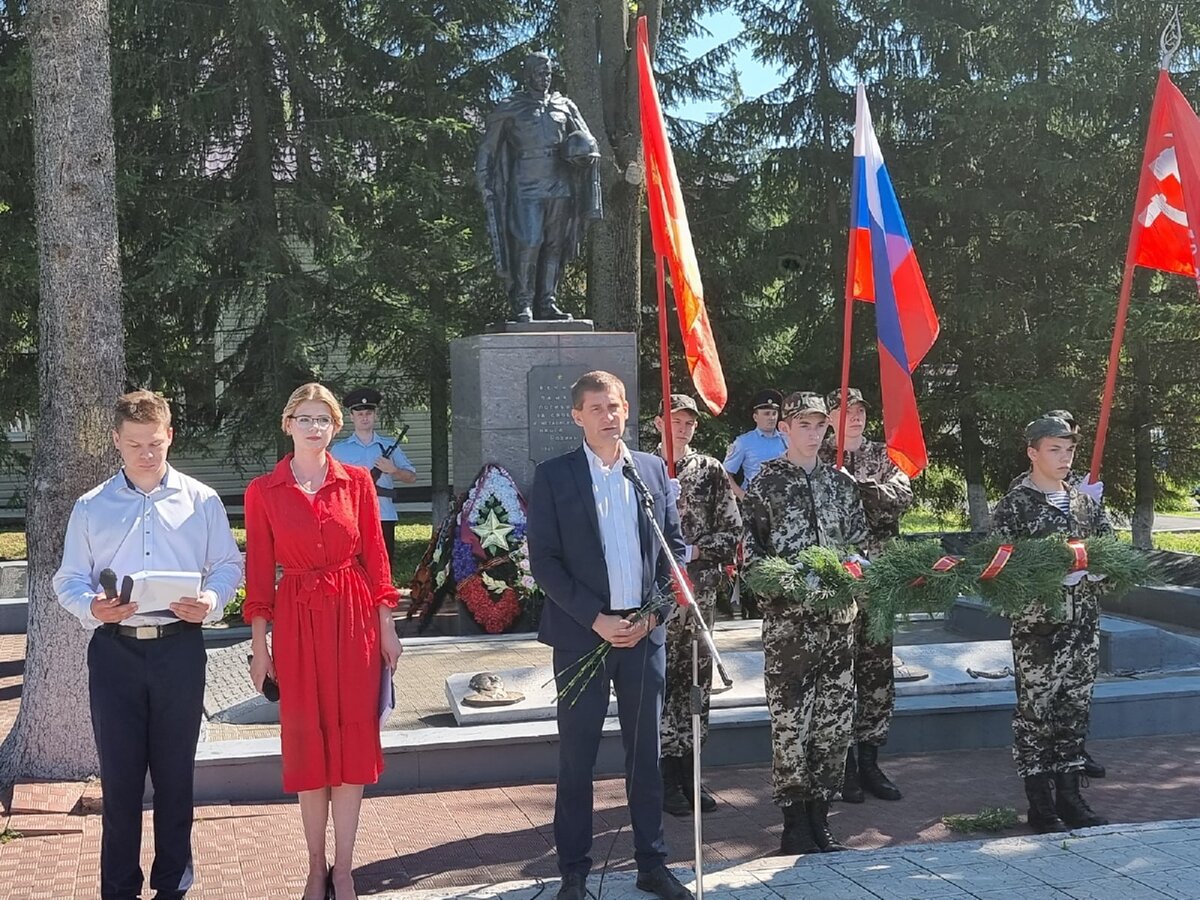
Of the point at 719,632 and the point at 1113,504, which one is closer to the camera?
the point at 719,632

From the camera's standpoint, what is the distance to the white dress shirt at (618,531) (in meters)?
4.64

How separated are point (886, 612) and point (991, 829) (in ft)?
4.57

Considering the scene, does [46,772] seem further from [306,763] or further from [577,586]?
[577,586]

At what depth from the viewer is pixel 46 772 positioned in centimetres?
649

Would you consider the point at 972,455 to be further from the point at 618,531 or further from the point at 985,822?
the point at 618,531

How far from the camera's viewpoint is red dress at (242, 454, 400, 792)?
176 inches

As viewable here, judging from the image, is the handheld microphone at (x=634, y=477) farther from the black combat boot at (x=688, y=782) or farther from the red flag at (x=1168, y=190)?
the red flag at (x=1168, y=190)

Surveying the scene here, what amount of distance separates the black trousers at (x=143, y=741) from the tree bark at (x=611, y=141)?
34.0 ft

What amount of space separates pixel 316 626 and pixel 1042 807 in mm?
3228

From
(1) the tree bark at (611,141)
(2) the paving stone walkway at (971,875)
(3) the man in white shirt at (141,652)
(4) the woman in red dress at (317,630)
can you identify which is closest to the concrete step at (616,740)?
(2) the paving stone walkway at (971,875)

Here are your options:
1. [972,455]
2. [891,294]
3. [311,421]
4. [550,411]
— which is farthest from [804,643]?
[972,455]

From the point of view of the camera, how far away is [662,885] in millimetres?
4543

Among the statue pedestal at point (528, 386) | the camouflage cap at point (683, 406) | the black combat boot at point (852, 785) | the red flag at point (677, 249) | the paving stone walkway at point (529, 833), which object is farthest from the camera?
the statue pedestal at point (528, 386)

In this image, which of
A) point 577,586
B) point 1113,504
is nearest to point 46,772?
point 577,586
